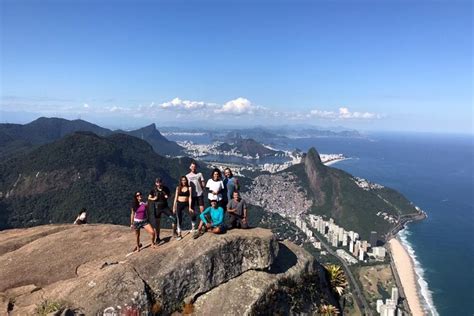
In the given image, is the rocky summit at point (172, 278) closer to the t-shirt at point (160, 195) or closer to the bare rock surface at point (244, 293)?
the bare rock surface at point (244, 293)

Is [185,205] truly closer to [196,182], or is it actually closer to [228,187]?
[196,182]

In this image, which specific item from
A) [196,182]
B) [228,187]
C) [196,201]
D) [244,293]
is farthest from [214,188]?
[244,293]

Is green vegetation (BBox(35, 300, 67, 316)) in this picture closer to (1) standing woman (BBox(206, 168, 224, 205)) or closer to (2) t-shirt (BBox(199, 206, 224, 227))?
(2) t-shirt (BBox(199, 206, 224, 227))

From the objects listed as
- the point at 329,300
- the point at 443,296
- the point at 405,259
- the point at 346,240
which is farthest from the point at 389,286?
the point at 329,300

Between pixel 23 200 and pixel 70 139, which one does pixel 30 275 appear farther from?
pixel 70 139

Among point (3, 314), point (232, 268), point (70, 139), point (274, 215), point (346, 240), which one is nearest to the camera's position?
point (3, 314)

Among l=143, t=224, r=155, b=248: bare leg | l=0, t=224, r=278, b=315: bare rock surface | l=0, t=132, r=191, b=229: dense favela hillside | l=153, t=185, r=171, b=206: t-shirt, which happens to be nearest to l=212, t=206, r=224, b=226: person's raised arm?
l=0, t=224, r=278, b=315: bare rock surface
